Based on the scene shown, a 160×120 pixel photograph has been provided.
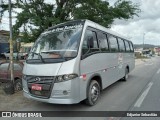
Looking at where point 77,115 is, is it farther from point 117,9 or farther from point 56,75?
point 117,9

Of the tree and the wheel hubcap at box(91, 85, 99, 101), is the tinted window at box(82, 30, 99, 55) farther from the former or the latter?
the tree

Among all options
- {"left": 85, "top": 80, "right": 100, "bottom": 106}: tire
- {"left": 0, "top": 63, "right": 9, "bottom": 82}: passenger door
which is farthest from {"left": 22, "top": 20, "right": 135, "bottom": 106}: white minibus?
{"left": 0, "top": 63, "right": 9, "bottom": 82}: passenger door

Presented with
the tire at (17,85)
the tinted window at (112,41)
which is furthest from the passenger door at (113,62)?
the tire at (17,85)

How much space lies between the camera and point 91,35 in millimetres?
5844

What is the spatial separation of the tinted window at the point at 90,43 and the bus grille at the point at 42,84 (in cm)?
128

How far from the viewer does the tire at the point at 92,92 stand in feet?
18.1

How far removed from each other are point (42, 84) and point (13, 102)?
2.07 metres

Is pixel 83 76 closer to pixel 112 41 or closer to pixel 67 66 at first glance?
pixel 67 66

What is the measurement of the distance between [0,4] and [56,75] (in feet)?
29.1

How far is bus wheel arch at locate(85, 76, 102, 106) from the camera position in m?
5.49

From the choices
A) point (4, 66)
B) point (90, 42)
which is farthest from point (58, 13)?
point (90, 42)

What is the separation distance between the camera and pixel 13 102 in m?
6.29

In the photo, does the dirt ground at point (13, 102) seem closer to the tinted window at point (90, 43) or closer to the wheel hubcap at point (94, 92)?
the wheel hubcap at point (94, 92)

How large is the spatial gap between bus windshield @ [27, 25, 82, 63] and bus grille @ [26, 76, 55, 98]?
0.52m
